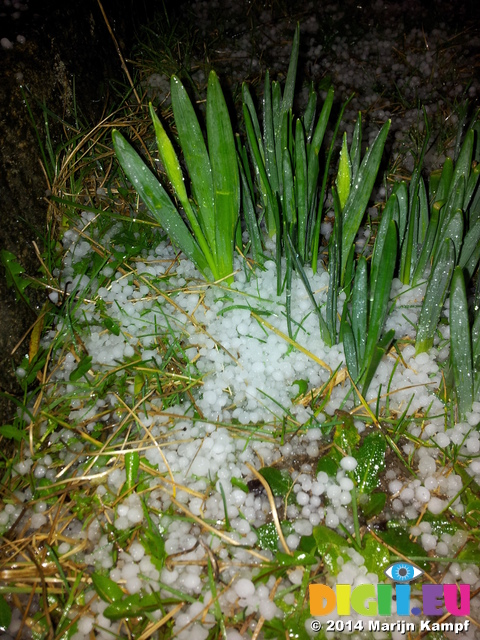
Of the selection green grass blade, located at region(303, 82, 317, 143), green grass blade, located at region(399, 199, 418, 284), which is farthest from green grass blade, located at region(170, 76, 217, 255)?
green grass blade, located at region(399, 199, 418, 284)

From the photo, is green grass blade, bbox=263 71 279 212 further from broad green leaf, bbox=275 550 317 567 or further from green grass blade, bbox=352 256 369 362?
broad green leaf, bbox=275 550 317 567

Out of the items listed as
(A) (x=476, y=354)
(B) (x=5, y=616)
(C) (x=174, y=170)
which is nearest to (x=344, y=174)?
(C) (x=174, y=170)

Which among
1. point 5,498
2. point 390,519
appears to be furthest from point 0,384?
point 390,519

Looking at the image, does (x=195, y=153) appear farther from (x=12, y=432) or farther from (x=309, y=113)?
(x=12, y=432)

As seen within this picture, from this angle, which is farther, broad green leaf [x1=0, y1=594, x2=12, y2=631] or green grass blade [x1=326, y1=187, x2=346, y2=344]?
green grass blade [x1=326, y1=187, x2=346, y2=344]

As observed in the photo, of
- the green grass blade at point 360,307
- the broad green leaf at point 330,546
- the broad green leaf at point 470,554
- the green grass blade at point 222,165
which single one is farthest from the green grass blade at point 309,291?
the broad green leaf at point 470,554

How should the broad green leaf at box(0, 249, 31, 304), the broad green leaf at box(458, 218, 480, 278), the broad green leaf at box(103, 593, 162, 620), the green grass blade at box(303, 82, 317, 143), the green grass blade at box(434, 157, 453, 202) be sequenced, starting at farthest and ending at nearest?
the broad green leaf at box(0, 249, 31, 304) < the green grass blade at box(303, 82, 317, 143) < the green grass blade at box(434, 157, 453, 202) < the broad green leaf at box(458, 218, 480, 278) < the broad green leaf at box(103, 593, 162, 620)

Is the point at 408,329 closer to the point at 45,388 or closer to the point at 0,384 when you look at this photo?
the point at 45,388
